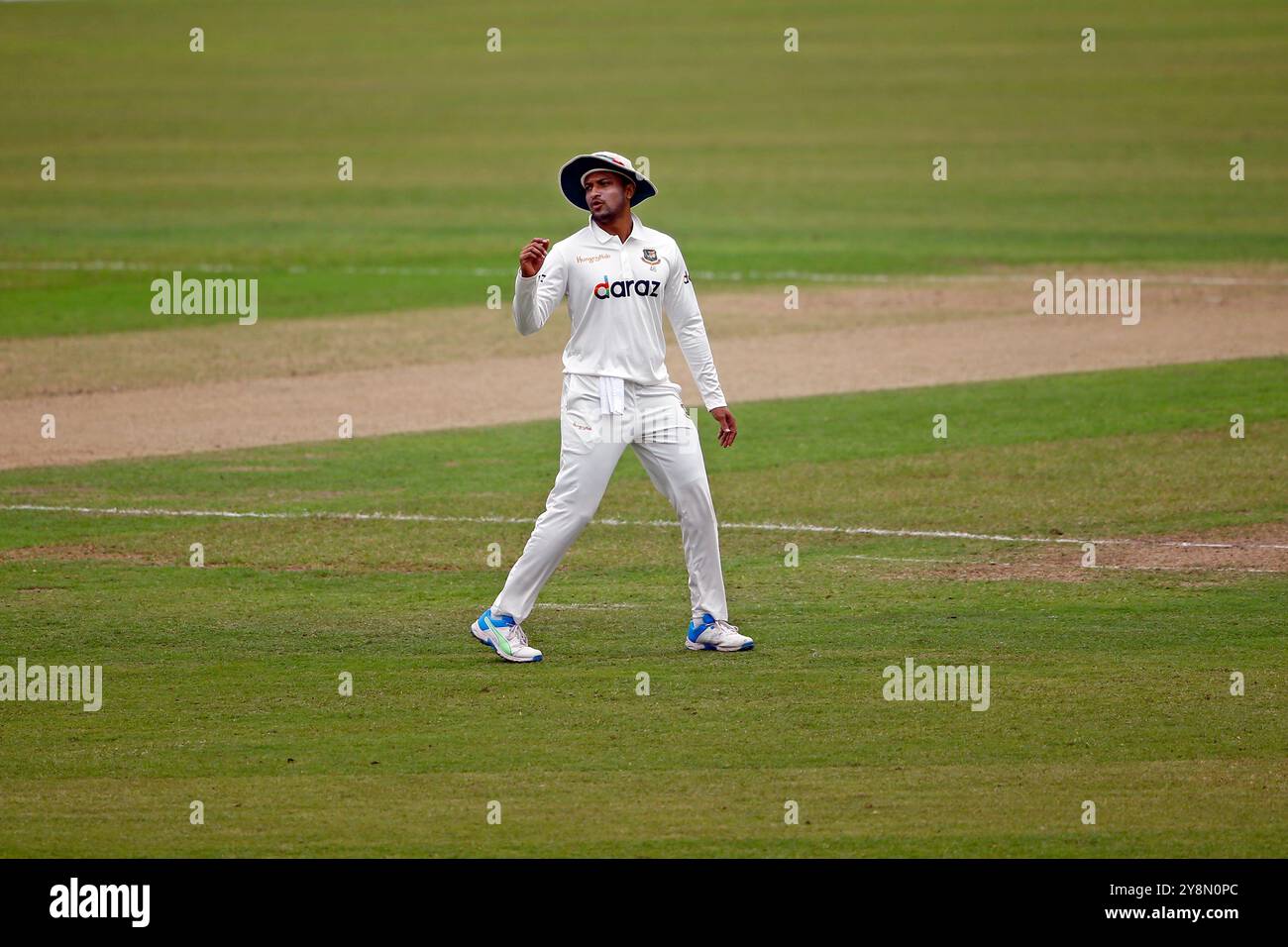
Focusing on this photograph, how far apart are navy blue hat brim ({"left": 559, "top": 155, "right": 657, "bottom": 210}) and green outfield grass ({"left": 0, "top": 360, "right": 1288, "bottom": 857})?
238cm

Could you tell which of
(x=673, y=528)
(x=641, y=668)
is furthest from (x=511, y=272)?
(x=641, y=668)

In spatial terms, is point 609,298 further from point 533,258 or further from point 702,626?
point 702,626

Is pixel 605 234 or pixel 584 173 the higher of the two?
pixel 584 173

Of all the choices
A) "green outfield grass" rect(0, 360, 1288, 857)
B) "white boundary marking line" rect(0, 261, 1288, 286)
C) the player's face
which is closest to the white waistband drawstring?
the player's face

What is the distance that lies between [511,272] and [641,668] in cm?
1874

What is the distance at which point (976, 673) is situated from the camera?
31.0 ft

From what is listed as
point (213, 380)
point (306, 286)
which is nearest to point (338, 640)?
point (213, 380)

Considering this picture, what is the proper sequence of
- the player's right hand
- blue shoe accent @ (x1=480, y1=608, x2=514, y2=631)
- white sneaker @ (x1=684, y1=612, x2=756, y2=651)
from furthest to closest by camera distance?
white sneaker @ (x1=684, y1=612, x2=756, y2=651) < blue shoe accent @ (x1=480, y1=608, x2=514, y2=631) < the player's right hand

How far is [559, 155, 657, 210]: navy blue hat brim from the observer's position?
9.64 meters

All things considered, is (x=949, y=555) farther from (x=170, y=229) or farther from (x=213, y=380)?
(x=170, y=229)

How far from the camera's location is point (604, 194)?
9648 mm

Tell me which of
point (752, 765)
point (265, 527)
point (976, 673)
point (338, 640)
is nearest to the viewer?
point (752, 765)

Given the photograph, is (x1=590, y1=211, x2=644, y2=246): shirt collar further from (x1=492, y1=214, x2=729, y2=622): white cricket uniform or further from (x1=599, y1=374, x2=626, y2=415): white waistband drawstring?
(x1=599, y1=374, x2=626, y2=415): white waistband drawstring

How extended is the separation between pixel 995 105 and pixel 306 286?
78.3 ft
